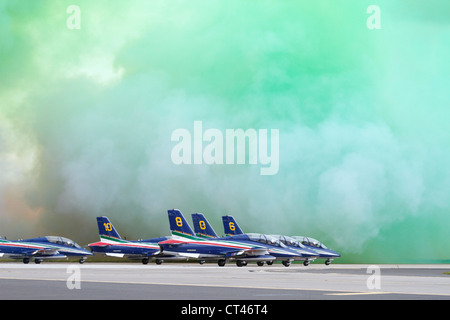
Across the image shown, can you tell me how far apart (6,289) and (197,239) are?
194ft

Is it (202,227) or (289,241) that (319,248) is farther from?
(202,227)

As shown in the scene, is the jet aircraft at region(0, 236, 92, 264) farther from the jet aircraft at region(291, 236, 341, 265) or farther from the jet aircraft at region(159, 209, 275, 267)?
the jet aircraft at region(291, 236, 341, 265)

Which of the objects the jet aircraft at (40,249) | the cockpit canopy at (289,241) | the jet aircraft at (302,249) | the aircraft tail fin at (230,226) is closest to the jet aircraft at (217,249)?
the jet aircraft at (302,249)

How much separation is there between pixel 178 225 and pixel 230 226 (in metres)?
14.4

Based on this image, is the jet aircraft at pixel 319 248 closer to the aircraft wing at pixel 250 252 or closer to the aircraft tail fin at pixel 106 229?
the aircraft wing at pixel 250 252

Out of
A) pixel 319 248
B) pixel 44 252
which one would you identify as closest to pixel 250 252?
pixel 319 248

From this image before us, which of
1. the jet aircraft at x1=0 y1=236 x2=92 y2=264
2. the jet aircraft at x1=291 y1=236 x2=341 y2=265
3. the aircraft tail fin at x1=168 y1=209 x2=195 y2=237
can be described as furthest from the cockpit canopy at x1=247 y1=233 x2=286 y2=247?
the jet aircraft at x1=0 y1=236 x2=92 y2=264

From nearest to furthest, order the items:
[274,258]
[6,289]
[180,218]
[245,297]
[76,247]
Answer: [245,297] < [6,289] < [274,258] < [180,218] < [76,247]

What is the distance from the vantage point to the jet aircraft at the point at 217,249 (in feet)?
270

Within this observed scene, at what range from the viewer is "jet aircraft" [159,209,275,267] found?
82.3 meters

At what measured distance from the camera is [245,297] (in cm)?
2584
